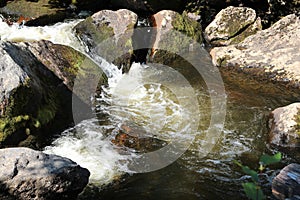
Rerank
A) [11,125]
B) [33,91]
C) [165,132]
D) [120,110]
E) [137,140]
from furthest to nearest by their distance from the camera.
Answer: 1. [120,110]
2. [165,132]
3. [137,140]
4. [33,91]
5. [11,125]

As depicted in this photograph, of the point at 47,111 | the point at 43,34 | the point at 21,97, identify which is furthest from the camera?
the point at 43,34

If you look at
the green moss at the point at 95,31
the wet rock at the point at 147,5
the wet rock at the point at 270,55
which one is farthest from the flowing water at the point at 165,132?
the wet rock at the point at 147,5

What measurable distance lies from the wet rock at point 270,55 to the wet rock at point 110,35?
8.15ft

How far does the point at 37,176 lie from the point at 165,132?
2.85 meters

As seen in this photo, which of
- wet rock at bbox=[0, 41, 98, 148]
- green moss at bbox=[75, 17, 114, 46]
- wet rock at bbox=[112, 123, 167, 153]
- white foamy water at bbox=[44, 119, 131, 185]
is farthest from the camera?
green moss at bbox=[75, 17, 114, 46]

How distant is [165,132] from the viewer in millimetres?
6625

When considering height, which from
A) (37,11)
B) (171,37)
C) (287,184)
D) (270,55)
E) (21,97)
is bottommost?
(287,184)

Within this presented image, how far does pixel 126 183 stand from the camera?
5.11 metres

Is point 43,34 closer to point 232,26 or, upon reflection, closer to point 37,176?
point 232,26

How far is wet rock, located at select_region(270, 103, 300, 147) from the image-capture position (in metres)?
6.16

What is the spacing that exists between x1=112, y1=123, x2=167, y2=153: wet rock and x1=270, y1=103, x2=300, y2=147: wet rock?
1.96 meters

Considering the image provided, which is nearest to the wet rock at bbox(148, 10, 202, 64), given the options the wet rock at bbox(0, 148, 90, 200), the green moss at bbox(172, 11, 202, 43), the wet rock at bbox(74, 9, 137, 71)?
the green moss at bbox(172, 11, 202, 43)

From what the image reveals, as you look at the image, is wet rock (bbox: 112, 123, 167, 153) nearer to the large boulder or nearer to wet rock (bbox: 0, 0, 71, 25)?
the large boulder

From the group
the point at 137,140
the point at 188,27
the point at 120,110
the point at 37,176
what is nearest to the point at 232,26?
the point at 188,27
